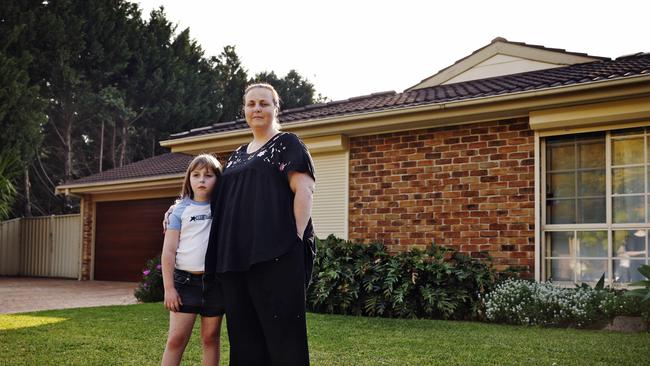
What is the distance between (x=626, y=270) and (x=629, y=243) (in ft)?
1.07

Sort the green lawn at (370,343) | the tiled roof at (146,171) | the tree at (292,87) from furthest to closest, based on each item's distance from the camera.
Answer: the tree at (292,87) → the tiled roof at (146,171) → the green lawn at (370,343)

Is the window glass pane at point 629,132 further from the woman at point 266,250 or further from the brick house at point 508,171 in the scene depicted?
the woman at point 266,250

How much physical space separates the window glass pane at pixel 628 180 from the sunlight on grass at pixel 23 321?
695cm

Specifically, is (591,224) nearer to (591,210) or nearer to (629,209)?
(591,210)

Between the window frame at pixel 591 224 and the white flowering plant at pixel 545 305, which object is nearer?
the white flowering plant at pixel 545 305

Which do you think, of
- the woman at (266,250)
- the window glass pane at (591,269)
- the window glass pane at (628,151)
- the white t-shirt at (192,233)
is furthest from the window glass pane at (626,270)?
the white t-shirt at (192,233)

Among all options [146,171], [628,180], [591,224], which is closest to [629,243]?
[591,224]

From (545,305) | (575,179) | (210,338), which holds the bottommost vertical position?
(545,305)

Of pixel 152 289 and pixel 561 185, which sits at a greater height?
pixel 561 185

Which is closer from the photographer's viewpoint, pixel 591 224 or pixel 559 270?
pixel 591 224

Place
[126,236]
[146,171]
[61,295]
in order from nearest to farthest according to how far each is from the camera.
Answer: [61,295] → [126,236] → [146,171]

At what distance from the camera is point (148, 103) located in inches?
1092

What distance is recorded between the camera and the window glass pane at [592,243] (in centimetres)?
791

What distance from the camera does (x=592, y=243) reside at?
7.98 m
